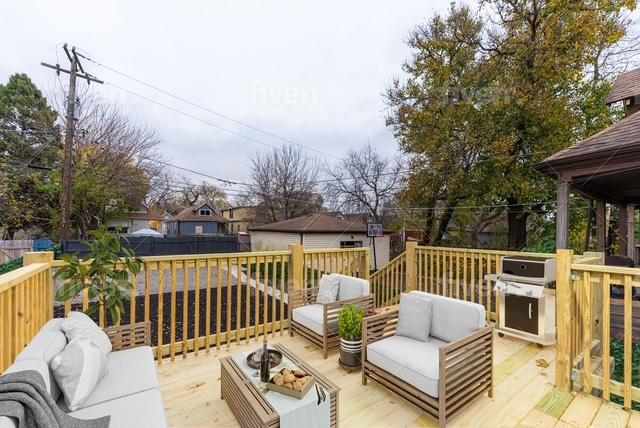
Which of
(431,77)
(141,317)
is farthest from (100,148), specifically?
(431,77)

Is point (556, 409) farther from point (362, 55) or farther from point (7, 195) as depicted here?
point (7, 195)

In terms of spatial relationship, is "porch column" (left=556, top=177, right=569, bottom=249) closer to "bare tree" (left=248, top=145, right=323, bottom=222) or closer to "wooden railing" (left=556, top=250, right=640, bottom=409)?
"wooden railing" (left=556, top=250, right=640, bottom=409)

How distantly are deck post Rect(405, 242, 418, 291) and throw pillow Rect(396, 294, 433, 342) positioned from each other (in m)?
2.17

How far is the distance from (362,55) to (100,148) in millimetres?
11528

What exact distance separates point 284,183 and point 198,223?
9.92 meters

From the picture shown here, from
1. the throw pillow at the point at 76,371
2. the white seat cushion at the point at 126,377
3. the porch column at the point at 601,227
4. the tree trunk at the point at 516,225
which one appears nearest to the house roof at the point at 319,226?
the tree trunk at the point at 516,225

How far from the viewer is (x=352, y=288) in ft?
11.5

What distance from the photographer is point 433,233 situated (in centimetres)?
1152

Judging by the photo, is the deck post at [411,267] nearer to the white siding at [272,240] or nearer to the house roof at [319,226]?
the house roof at [319,226]

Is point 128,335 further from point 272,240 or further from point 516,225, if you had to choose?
point 272,240

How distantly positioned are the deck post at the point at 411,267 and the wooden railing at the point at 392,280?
19 cm

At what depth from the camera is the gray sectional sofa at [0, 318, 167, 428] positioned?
5.00 feet

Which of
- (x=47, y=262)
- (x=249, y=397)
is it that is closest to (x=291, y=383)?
(x=249, y=397)

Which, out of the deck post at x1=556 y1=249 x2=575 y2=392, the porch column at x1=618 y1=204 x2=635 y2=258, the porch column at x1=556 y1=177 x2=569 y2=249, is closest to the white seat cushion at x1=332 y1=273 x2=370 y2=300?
the deck post at x1=556 y1=249 x2=575 y2=392
